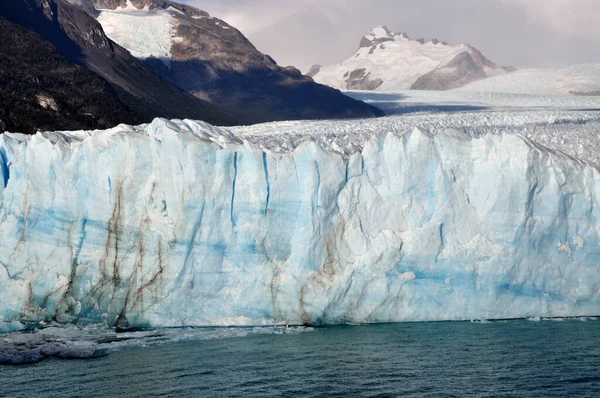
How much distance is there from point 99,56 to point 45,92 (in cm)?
2564

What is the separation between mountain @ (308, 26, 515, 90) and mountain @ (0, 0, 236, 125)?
3845cm

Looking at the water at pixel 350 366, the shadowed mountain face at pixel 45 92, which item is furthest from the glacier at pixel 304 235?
the shadowed mountain face at pixel 45 92

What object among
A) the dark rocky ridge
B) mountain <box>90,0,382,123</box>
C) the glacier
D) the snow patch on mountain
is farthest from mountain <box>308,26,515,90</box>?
the glacier

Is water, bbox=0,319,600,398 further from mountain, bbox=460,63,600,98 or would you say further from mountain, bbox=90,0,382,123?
mountain, bbox=90,0,382,123

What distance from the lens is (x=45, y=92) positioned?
43.0 meters

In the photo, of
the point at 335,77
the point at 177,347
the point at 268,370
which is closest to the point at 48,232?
the point at 177,347

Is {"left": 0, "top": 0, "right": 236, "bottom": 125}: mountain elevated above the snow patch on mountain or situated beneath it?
situated beneath

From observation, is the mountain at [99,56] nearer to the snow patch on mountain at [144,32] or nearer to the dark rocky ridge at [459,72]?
the snow patch on mountain at [144,32]

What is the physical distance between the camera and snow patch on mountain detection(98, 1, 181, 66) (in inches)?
3258

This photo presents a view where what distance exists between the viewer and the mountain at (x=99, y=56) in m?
62.3

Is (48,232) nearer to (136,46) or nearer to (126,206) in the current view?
(126,206)

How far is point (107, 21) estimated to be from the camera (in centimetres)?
8794

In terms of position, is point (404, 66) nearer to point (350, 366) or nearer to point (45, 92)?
point (45, 92)

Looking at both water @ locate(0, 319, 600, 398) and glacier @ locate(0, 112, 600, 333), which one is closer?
→ water @ locate(0, 319, 600, 398)
